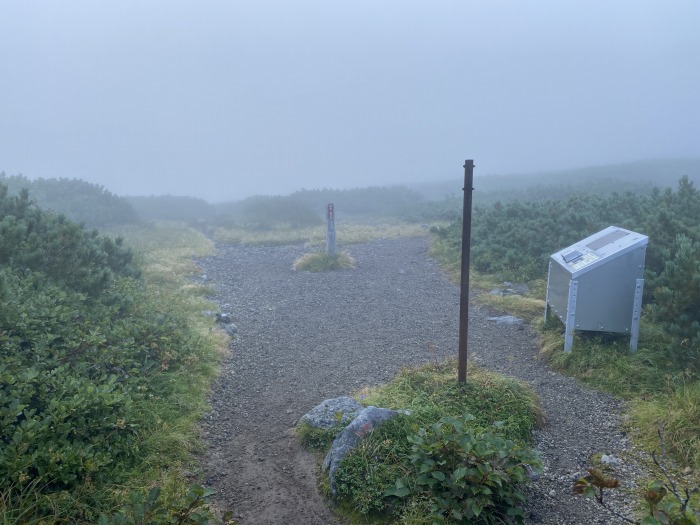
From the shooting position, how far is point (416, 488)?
383 cm

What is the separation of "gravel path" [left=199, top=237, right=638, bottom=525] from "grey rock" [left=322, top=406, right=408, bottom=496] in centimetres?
21

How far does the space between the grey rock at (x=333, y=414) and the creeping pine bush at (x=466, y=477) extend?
107cm

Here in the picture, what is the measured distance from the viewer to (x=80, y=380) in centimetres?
477

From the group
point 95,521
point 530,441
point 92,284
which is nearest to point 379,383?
point 530,441

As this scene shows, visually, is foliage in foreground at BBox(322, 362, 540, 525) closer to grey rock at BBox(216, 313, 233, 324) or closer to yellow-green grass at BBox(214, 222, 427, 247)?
grey rock at BBox(216, 313, 233, 324)

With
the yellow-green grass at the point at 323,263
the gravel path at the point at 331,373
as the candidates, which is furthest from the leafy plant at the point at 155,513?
the yellow-green grass at the point at 323,263

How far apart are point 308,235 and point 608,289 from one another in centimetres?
1432

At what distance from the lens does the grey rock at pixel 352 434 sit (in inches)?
169

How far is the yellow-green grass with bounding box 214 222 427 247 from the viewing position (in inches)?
729

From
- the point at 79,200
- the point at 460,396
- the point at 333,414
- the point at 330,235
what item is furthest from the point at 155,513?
the point at 79,200

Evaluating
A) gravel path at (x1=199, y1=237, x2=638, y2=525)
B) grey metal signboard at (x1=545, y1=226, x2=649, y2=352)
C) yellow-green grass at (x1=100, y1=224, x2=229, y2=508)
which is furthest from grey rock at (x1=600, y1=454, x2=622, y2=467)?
yellow-green grass at (x1=100, y1=224, x2=229, y2=508)

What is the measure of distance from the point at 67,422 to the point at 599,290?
5.46 metres

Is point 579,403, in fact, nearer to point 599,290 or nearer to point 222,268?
point 599,290

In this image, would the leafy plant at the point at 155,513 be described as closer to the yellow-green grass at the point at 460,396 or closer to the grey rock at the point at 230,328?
the yellow-green grass at the point at 460,396
